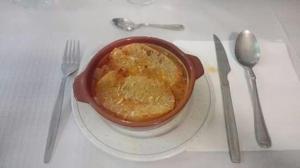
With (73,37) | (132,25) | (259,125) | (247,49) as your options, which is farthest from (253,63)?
(73,37)

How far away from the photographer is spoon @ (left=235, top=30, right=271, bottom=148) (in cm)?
54

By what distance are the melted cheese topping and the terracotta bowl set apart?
0.03 feet

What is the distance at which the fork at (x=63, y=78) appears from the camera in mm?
535

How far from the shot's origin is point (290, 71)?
631 millimetres

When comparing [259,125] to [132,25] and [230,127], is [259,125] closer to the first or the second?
[230,127]

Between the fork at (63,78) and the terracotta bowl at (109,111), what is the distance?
73 mm

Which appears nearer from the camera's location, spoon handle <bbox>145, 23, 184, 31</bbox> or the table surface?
the table surface

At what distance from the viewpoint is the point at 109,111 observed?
0.50 meters

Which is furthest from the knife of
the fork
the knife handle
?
the fork

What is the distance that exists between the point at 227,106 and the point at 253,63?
12 centimetres

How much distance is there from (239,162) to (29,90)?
40 centimetres

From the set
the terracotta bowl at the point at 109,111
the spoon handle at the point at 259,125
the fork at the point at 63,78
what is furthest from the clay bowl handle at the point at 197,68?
the fork at the point at 63,78

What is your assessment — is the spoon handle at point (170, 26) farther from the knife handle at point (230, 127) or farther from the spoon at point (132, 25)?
the knife handle at point (230, 127)

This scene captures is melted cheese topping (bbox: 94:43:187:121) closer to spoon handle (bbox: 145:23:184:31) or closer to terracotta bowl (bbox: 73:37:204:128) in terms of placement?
terracotta bowl (bbox: 73:37:204:128)
